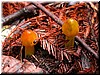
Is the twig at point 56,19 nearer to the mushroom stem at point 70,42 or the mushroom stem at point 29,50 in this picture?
the mushroom stem at point 70,42

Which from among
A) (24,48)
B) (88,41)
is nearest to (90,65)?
(88,41)

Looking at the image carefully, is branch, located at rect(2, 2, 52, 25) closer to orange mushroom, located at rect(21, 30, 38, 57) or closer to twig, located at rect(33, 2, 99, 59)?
twig, located at rect(33, 2, 99, 59)

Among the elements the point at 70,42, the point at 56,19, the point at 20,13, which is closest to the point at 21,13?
the point at 20,13

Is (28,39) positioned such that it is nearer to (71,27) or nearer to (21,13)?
(71,27)

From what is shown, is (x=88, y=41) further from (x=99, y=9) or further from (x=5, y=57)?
(x=5, y=57)

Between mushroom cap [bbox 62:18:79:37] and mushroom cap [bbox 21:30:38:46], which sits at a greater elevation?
mushroom cap [bbox 62:18:79:37]

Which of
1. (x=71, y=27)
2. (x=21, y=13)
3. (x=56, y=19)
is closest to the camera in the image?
(x=71, y=27)

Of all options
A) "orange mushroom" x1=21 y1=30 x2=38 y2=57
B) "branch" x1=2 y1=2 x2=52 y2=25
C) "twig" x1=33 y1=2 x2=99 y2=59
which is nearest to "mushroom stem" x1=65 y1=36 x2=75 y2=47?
"twig" x1=33 y1=2 x2=99 y2=59

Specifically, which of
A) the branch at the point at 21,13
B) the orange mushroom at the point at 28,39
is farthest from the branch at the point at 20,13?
the orange mushroom at the point at 28,39

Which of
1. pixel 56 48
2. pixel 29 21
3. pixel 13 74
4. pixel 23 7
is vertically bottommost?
pixel 13 74
